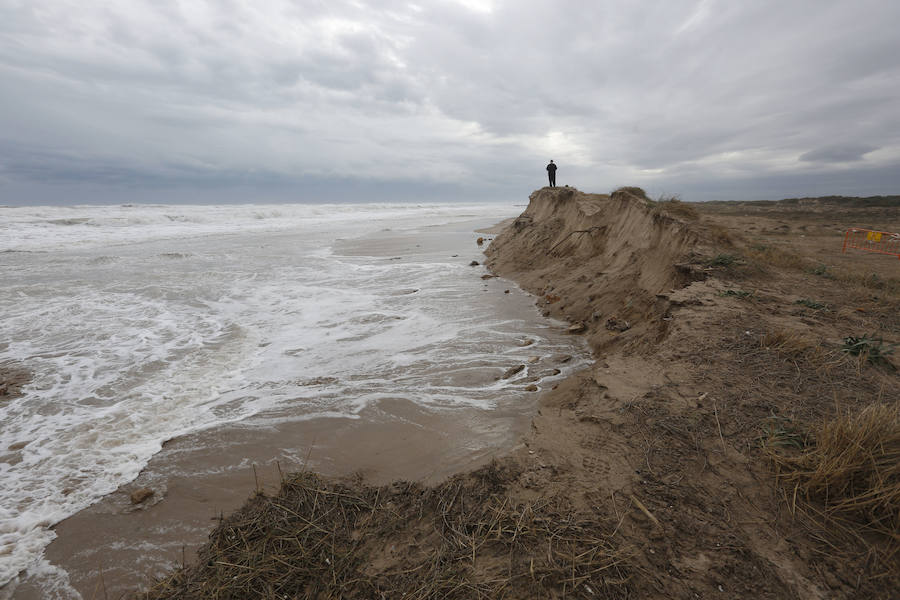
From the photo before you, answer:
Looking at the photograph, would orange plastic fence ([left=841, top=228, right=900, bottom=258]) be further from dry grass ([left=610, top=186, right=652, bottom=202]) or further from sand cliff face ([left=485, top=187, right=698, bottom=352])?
sand cliff face ([left=485, top=187, right=698, bottom=352])

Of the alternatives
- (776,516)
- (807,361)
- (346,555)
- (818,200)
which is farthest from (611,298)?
(818,200)

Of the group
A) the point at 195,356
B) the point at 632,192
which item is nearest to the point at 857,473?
the point at 195,356

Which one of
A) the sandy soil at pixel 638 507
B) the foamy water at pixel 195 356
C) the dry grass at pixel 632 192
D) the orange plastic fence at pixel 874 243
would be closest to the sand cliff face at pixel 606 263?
the dry grass at pixel 632 192

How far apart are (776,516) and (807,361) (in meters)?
2.35

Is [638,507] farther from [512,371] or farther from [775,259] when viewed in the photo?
[775,259]

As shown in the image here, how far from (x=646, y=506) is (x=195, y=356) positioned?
6323mm

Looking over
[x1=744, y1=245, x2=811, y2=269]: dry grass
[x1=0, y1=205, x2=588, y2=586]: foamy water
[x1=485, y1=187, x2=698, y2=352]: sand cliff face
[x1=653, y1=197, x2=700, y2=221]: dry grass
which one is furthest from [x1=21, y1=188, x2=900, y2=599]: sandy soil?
[x1=653, y1=197, x2=700, y2=221]: dry grass

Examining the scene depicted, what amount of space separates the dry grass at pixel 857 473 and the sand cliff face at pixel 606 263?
2684 millimetres

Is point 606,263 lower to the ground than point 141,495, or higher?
higher

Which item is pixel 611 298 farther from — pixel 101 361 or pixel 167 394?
pixel 101 361

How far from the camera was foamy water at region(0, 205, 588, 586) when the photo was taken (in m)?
3.64

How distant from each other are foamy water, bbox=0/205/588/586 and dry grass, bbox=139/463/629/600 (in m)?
1.57

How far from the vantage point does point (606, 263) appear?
9125 mm

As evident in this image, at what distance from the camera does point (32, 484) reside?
3361mm
